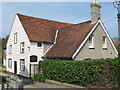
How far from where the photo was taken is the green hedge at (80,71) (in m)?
11.1

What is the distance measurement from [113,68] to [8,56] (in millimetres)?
20581

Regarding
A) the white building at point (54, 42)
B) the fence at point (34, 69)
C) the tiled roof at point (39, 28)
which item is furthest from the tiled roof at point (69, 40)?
the fence at point (34, 69)

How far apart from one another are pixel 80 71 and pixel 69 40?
6.99 m

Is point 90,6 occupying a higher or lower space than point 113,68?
higher

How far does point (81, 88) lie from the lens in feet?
39.7

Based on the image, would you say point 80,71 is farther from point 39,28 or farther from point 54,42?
point 39,28

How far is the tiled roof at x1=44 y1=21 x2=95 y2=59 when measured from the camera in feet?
54.3

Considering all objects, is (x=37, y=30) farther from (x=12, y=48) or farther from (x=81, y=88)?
(x=81, y=88)

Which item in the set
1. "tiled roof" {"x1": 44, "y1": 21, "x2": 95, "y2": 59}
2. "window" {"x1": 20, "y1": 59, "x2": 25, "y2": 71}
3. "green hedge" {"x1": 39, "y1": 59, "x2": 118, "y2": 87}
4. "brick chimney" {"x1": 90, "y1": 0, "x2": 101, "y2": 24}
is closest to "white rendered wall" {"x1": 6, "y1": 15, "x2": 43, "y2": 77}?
"window" {"x1": 20, "y1": 59, "x2": 25, "y2": 71}

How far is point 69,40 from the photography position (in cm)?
1895

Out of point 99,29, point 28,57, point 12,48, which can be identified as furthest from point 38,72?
point 99,29

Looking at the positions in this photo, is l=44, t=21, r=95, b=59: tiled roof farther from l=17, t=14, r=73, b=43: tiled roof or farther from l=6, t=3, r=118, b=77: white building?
l=17, t=14, r=73, b=43: tiled roof

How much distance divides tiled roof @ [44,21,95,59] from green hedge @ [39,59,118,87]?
1.80 m

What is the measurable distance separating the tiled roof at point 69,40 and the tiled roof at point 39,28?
4.79 ft
